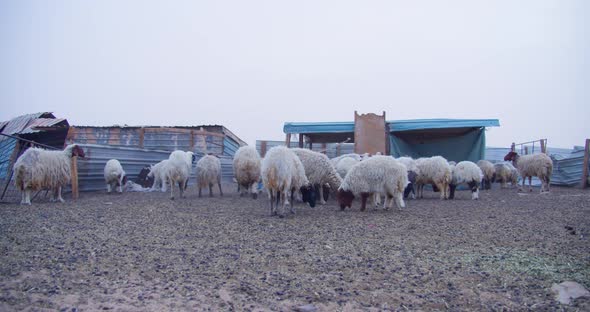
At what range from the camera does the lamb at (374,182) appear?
31.7 feet

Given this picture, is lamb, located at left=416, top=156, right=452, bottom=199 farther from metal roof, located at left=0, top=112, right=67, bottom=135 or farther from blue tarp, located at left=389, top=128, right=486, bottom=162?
metal roof, located at left=0, top=112, right=67, bottom=135

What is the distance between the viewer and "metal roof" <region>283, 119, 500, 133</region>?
1673 centimetres

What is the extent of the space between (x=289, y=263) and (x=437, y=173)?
965 cm

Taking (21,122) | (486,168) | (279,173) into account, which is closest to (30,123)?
(21,122)

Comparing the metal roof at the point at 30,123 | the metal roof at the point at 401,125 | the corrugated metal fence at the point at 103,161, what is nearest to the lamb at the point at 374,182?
the metal roof at the point at 401,125

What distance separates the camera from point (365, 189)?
31.8 ft

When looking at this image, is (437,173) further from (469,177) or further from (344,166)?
(344,166)

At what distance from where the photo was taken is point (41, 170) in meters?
11.5

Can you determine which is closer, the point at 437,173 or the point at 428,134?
the point at 437,173

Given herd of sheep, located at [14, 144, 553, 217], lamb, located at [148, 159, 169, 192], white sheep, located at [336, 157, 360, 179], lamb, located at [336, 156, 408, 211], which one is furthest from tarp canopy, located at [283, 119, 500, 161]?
lamb, located at [336, 156, 408, 211]

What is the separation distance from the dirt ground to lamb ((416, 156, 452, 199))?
197 inches

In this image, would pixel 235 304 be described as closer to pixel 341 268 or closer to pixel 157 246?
pixel 341 268

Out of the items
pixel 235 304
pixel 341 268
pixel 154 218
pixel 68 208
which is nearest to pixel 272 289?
pixel 235 304

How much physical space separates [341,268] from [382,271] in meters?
0.46
